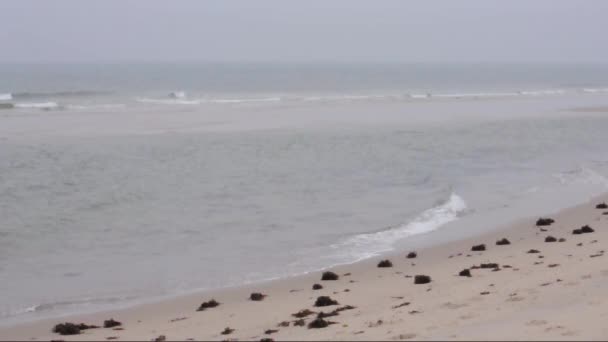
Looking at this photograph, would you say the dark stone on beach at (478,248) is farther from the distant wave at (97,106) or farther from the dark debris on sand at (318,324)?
the distant wave at (97,106)

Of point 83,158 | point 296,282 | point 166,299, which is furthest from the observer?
point 83,158

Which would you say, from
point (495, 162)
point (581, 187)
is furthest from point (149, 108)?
point (581, 187)

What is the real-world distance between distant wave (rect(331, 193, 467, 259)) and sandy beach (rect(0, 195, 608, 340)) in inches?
35.2

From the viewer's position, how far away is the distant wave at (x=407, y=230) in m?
16.2

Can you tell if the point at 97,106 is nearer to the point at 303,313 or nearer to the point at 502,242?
the point at 502,242

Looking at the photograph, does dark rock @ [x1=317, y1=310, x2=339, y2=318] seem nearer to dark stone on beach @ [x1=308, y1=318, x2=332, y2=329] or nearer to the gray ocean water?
dark stone on beach @ [x1=308, y1=318, x2=332, y2=329]

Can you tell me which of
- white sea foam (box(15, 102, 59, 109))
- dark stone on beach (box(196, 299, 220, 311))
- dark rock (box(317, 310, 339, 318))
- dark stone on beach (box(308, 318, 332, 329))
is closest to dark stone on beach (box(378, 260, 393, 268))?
dark stone on beach (box(196, 299, 220, 311))

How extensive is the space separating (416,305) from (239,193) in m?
Answer: 12.8

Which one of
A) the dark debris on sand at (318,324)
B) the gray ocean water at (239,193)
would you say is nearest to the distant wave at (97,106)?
the gray ocean water at (239,193)

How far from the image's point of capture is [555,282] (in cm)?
1139

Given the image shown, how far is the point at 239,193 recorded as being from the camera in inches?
907

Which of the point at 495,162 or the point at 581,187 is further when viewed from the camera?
the point at 495,162

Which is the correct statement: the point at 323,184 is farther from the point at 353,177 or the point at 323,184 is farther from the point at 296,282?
the point at 296,282

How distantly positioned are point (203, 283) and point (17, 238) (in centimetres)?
537
